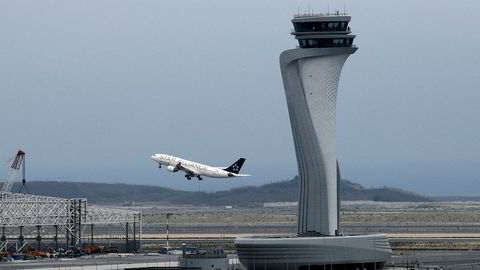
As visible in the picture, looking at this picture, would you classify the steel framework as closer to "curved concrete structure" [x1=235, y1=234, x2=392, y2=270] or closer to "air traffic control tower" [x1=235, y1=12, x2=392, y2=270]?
"air traffic control tower" [x1=235, y1=12, x2=392, y2=270]

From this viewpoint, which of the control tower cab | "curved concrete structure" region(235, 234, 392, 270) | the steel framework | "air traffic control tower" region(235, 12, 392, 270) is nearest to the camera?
"curved concrete structure" region(235, 234, 392, 270)

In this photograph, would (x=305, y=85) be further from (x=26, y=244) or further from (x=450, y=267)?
(x=26, y=244)

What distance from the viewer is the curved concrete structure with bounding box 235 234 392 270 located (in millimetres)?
133125

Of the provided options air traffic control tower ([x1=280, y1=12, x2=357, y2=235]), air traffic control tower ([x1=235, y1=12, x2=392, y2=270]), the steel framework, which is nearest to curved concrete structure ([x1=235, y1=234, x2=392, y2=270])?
air traffic control tower ([x1=235, y1=12, x2=392, y2=270])

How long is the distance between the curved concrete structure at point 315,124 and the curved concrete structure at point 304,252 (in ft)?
13.4

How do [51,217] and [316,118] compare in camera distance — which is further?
[51,217]

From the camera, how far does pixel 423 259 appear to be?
15412 cm

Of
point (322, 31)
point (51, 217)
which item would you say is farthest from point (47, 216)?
point (322, 31)

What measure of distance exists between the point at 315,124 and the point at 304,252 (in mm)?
11431

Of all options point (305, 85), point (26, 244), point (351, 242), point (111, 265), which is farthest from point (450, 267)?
point (26, 244)

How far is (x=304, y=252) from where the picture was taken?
133 metres

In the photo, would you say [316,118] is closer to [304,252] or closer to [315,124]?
[315,124]

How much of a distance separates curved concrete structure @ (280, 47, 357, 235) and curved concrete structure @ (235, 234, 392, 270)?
4076 millimetres

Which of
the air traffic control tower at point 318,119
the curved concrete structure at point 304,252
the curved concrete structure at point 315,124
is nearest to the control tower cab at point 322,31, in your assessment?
the air traffic control tower at point 318,119
